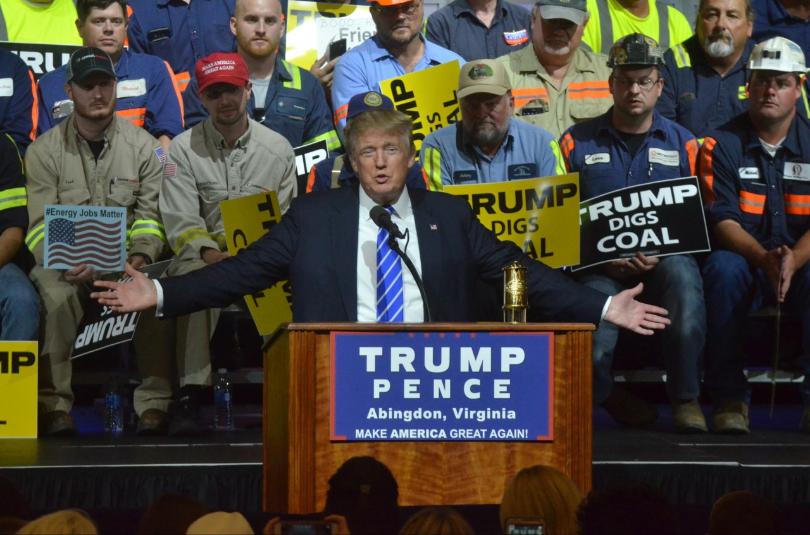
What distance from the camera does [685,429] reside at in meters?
6.77

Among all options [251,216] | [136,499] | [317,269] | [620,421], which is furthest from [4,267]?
[620,421]

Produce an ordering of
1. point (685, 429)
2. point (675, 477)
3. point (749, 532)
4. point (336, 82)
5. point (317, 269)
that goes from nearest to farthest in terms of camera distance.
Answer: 1. point (749, 532)
2. point (317, 269)
3. point (675, 477)
4. point (685, 429)
5. point (336, 82)

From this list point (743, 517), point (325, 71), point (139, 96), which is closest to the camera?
point (743, 517)

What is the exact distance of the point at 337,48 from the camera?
29.3 feet

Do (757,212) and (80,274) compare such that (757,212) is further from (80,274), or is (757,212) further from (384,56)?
(80,274)

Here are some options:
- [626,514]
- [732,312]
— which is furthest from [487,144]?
[626,514]

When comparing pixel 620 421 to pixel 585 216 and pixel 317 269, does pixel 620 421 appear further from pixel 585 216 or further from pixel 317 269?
pixel 317 269

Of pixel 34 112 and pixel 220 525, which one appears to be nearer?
pixel 220 525

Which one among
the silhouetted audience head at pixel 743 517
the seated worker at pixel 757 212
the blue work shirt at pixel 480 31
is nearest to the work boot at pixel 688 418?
the seated worker at pixel 757 212

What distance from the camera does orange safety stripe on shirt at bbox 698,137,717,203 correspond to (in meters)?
7.58

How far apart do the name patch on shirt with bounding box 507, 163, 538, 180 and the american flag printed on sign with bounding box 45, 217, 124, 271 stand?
2.02m

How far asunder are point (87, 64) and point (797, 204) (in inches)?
142

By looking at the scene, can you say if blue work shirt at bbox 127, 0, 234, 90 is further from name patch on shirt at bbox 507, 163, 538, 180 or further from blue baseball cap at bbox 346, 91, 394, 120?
name patch on shirt at bbox 507, 163, 538, 180

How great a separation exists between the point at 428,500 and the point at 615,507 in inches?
44.0
